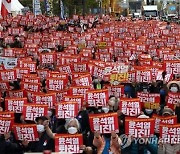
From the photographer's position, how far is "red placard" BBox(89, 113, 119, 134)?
31.6ft

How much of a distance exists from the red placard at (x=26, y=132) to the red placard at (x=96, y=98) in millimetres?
2180

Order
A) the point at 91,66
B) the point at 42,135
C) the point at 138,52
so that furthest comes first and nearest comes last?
the point at 138,52 < the point at 91,66 < the point at 42,135

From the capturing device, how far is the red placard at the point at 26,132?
31.8 ft

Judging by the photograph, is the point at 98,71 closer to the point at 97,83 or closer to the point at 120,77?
the point at 120,77

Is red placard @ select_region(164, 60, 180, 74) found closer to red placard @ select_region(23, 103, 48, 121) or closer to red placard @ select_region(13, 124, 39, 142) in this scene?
red placard @ select_region(23, 103, 48, 121)

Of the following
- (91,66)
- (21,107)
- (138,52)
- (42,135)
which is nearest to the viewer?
(42,135)

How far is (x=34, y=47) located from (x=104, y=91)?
10.3 metres

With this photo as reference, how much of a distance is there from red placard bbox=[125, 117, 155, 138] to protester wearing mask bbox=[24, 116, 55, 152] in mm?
1266

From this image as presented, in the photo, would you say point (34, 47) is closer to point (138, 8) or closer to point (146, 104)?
point (146, 104)

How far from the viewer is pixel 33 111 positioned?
10.8 m

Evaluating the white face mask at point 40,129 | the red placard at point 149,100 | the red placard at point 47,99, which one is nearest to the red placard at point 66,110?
the white face mask at point 40,129

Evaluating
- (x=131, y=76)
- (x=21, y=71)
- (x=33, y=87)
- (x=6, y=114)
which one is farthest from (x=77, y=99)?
(x=21, y=71)

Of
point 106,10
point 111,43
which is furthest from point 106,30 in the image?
point 106,10

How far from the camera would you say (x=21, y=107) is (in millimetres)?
11523
